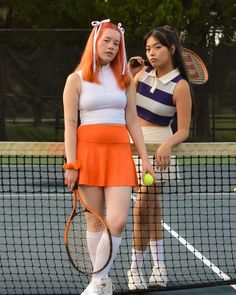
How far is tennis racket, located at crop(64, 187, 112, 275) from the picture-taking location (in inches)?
169

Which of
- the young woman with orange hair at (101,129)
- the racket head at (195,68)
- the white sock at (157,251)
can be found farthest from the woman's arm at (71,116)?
the racket head at (195,68)

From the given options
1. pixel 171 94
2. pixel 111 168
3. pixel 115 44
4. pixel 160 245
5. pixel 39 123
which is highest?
pixel 115 44

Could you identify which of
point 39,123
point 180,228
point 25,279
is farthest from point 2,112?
point 25,279

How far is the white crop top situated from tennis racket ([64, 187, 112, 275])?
0.38 meters

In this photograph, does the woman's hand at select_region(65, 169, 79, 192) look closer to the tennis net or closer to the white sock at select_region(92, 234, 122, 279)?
the white sock at select_region(92, 234, 122, 279)

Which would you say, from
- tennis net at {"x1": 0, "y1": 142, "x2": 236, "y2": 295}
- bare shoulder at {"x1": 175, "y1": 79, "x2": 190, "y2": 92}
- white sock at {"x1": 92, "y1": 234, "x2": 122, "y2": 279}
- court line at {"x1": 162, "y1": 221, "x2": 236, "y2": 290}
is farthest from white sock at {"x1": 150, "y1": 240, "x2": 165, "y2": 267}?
bare shoulder at {"x1": 175, "y1": 79, "x2": 190, "y2": 92}

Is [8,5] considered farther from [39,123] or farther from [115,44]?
[115,44]

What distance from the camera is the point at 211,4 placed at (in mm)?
17484

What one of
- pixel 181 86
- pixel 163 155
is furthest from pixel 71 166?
pixel 181 86

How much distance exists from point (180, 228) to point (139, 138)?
305 centimetres

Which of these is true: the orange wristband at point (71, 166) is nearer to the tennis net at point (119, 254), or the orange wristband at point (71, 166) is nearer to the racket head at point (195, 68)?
the tennis net at point (119, 254)

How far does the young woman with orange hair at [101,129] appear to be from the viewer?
4273mm

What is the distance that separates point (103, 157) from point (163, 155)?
1.54 feet

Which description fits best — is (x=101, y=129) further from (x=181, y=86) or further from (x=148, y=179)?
(x=181, y=86)
